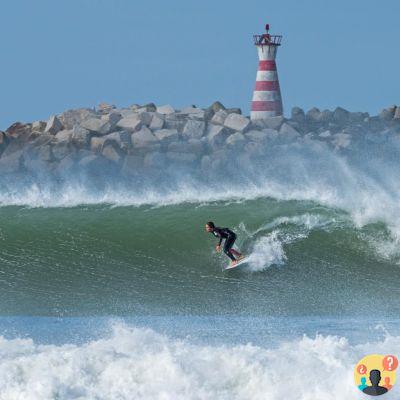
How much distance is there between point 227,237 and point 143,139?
2248 cm

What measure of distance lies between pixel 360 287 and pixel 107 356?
581 cm

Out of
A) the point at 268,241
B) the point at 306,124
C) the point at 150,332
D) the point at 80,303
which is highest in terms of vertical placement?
the point at 306,124

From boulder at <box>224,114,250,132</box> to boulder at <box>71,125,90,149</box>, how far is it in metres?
5.07

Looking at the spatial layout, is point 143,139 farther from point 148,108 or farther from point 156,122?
point 148,108

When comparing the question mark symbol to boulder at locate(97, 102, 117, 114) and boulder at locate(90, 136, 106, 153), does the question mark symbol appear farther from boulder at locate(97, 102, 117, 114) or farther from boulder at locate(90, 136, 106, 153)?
boulder at locate(97, 102, 117, 114)

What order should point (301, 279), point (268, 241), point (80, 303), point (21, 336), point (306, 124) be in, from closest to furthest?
1. point (21, 336)
2. point (80, 303)
3. point (301, 279)
4. point (268, 241)
5. point (306, 124)

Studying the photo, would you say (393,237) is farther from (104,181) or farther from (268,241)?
(104,181)

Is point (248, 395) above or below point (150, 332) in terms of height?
below

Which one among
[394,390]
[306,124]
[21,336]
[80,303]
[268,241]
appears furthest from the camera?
[306,124]

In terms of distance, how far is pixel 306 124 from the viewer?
42312 millimetres

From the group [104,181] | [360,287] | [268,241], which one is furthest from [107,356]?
[104,181]

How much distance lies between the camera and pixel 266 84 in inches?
1502

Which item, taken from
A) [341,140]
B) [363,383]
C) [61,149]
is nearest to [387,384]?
[363,383]

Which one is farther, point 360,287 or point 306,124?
point 306,124
